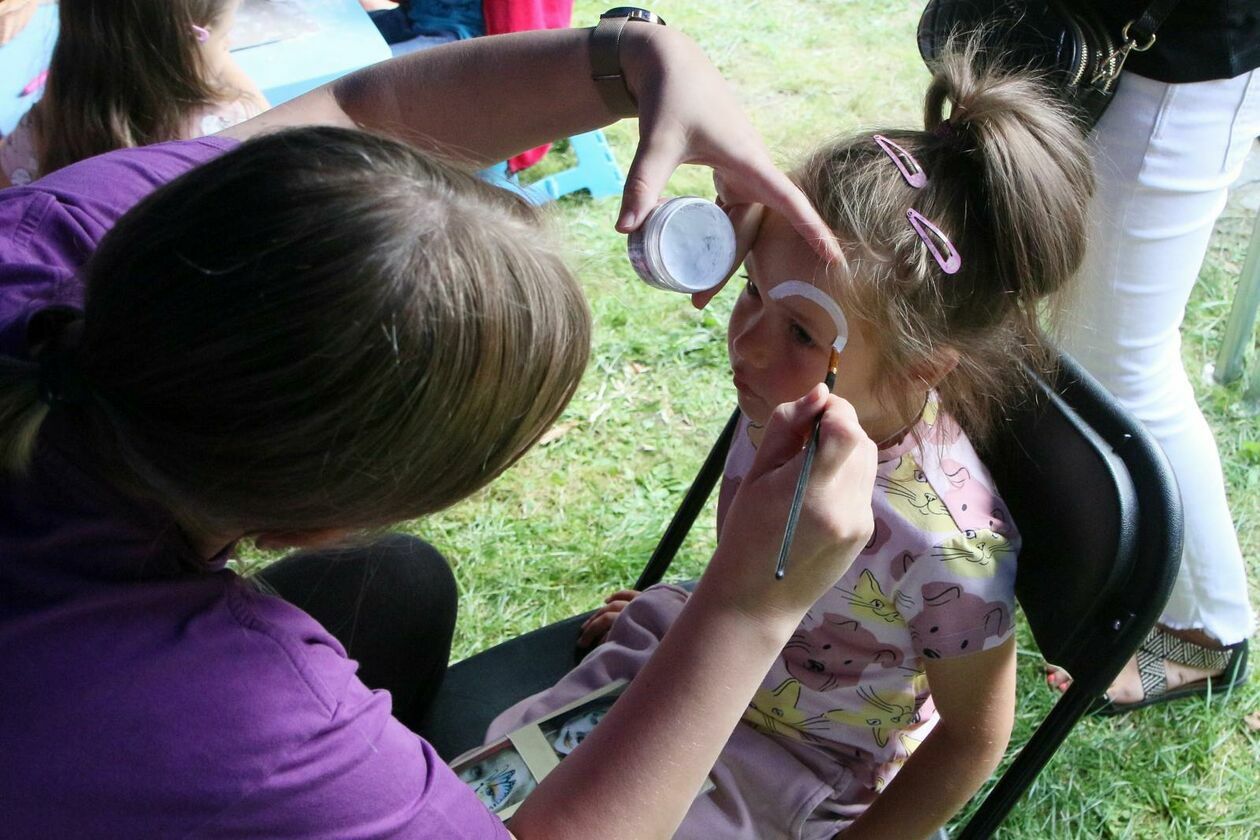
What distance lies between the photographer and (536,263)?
2.45 feet

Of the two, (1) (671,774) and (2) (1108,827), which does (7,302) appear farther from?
(2) (1108,827)

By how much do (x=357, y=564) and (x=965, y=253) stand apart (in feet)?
2.60

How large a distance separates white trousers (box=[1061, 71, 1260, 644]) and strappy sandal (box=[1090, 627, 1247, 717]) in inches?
6.7

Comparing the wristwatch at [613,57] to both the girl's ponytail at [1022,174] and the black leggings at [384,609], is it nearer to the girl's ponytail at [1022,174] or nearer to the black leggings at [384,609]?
the girl's ponytail at [1022,174]

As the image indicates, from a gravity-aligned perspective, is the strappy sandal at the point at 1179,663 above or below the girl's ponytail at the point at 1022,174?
below

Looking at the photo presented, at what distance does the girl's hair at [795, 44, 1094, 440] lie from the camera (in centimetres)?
110

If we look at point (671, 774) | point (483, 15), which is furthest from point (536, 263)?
point (483, 15)

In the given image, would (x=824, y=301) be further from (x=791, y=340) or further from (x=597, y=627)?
(x=597, y=627)

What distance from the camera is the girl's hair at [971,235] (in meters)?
1.10

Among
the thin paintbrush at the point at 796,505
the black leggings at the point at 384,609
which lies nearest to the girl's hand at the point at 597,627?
the black leggings at the point at 384,609

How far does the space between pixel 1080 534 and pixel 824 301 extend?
0.34m

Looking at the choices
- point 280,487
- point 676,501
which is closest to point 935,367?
point 280,487

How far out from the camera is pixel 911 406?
3.82ft

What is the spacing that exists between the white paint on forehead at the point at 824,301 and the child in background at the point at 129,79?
1.30 m
